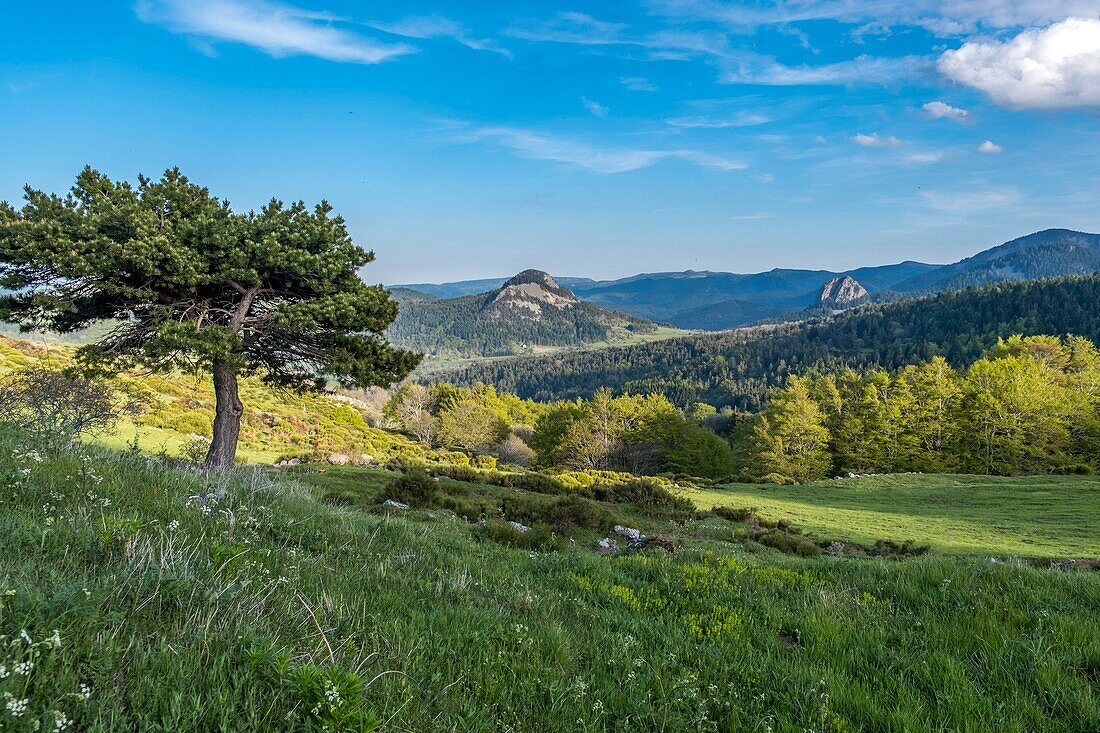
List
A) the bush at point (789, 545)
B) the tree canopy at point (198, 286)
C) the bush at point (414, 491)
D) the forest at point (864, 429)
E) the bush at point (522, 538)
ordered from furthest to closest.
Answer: the forest at point (864, 429) → the bush at point (789, 545) → the bush at point (414, 491) → the tree canopy at point (198, 286) → the bush at point (522, 538)

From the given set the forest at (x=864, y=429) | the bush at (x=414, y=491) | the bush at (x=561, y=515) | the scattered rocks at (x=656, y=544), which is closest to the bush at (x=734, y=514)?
the bush at (x=561, y=515)

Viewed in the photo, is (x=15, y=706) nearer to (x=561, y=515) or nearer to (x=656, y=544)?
(x=656, y=544)

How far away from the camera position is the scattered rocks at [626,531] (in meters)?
15.5

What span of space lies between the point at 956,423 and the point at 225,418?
6762 cm

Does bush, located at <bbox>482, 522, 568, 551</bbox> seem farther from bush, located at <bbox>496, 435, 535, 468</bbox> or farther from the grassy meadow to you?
bush, located at <bbox>496, 435, 535, 468</bbox>

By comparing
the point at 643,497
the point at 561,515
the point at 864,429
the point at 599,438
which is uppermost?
the point at 561,515

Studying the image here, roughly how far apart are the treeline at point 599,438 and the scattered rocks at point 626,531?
45454mm

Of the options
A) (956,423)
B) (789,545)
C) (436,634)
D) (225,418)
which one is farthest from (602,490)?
(956,423)

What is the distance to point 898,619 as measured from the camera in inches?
204

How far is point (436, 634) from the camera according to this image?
3736mm

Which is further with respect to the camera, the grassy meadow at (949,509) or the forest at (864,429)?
the forest at (864,429)

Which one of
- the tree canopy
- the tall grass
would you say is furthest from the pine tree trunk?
the tall grass

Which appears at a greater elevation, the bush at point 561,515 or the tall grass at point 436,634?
the tall grass at point 436,634

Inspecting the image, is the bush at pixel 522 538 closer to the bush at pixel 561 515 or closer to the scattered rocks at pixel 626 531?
the bush at pixel 561 515
